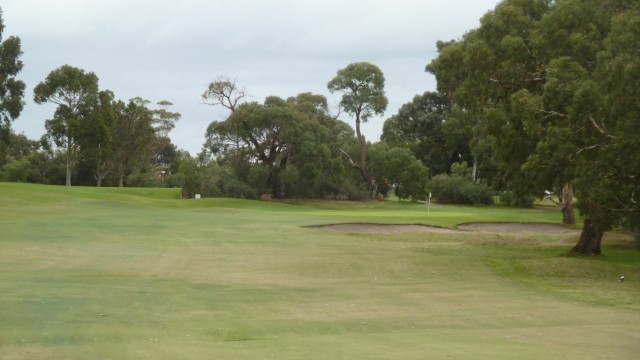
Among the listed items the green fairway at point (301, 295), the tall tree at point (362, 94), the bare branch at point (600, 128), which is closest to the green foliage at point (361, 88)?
the tall tree at point (362, 94)

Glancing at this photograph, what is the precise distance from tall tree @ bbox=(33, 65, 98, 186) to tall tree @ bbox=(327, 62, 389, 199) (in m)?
27.2

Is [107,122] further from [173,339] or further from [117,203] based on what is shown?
[173,339]

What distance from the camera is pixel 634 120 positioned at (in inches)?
818

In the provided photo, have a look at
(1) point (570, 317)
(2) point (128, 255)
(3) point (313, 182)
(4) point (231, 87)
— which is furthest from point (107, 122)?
(1) point (570, 317)

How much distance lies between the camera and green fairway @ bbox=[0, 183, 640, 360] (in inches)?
455

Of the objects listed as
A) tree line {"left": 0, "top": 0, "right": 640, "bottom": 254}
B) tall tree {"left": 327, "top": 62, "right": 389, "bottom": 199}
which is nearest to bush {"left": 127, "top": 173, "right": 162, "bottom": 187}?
tree line {"left": 0, "top": 0, "right": 640, "bottom": 254}

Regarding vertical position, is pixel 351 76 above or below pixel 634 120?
above

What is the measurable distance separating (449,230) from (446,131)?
2941cm

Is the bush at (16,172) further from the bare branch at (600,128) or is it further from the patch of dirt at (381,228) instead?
the bare branch at (600,128)

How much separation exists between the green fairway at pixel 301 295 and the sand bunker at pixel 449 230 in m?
3.96

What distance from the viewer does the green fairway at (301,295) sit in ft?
37.9

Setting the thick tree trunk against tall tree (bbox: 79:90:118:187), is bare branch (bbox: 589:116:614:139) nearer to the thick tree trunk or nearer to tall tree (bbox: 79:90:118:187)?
the thick tree trunk

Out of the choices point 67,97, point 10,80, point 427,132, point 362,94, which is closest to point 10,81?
point 10,80

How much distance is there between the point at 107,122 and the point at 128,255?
65.5 metres
